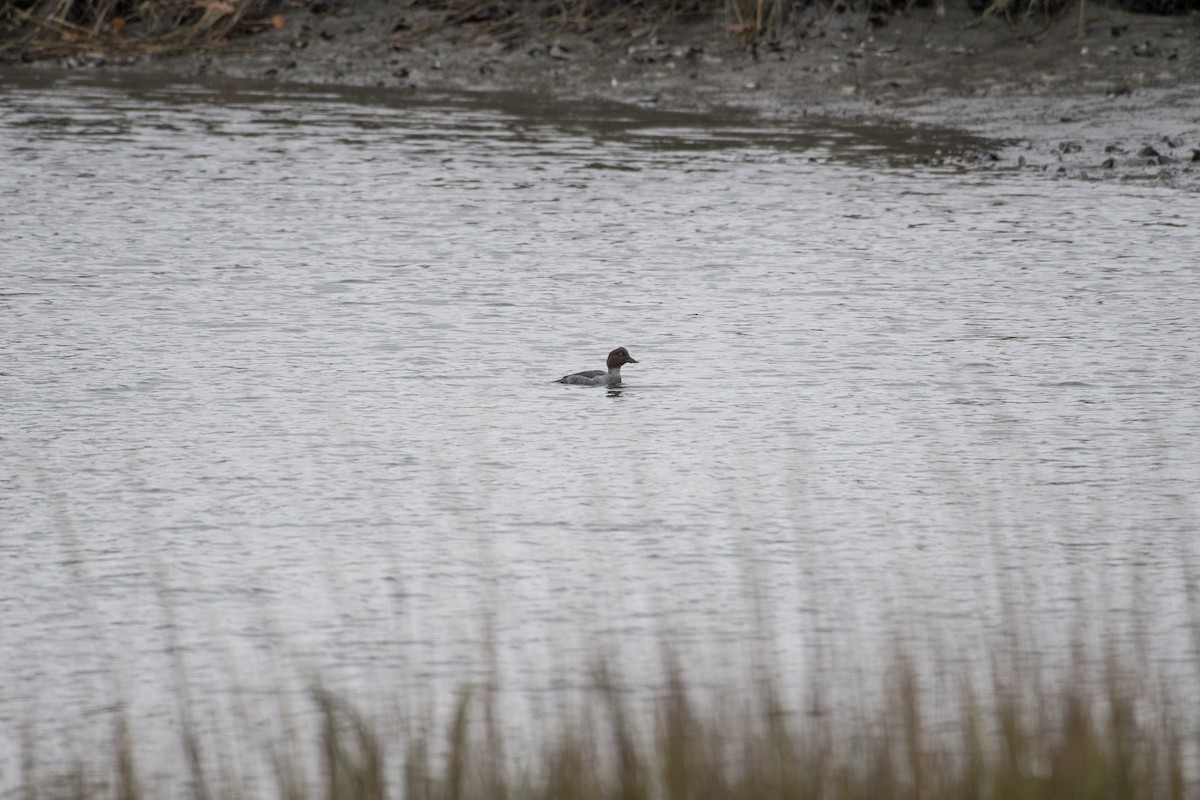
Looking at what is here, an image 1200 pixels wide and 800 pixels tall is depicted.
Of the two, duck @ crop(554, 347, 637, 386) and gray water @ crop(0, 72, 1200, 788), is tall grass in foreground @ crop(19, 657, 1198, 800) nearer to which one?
gray water @ crop(0, 72, 1200, 788)

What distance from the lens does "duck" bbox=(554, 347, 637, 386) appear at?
37.9 feet

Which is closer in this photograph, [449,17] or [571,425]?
[571,425]

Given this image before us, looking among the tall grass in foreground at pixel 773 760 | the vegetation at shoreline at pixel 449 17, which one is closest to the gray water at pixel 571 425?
the tall grass in foreground at pixel 773 760

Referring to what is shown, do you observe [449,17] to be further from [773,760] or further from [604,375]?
[773,760]

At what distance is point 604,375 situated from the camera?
11594 mm

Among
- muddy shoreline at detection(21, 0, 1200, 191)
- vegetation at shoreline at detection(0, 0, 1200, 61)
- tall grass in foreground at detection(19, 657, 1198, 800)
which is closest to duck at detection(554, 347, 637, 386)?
tall grass in foreground at detection(19, 657, 1198, 800)

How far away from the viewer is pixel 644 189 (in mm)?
19156

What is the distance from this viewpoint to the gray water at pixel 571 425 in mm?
7324

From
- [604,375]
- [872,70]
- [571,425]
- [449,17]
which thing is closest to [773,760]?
[571,425]

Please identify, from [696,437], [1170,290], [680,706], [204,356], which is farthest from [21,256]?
[680,706]

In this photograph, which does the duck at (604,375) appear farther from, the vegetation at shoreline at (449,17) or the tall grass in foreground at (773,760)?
the vegetation at shoreline at (449,17)

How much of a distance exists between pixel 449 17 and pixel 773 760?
Result: 2390 centimetres

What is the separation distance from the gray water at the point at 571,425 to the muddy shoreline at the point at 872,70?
5.54 ft

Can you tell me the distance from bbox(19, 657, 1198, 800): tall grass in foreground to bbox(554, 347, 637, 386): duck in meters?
5.78
